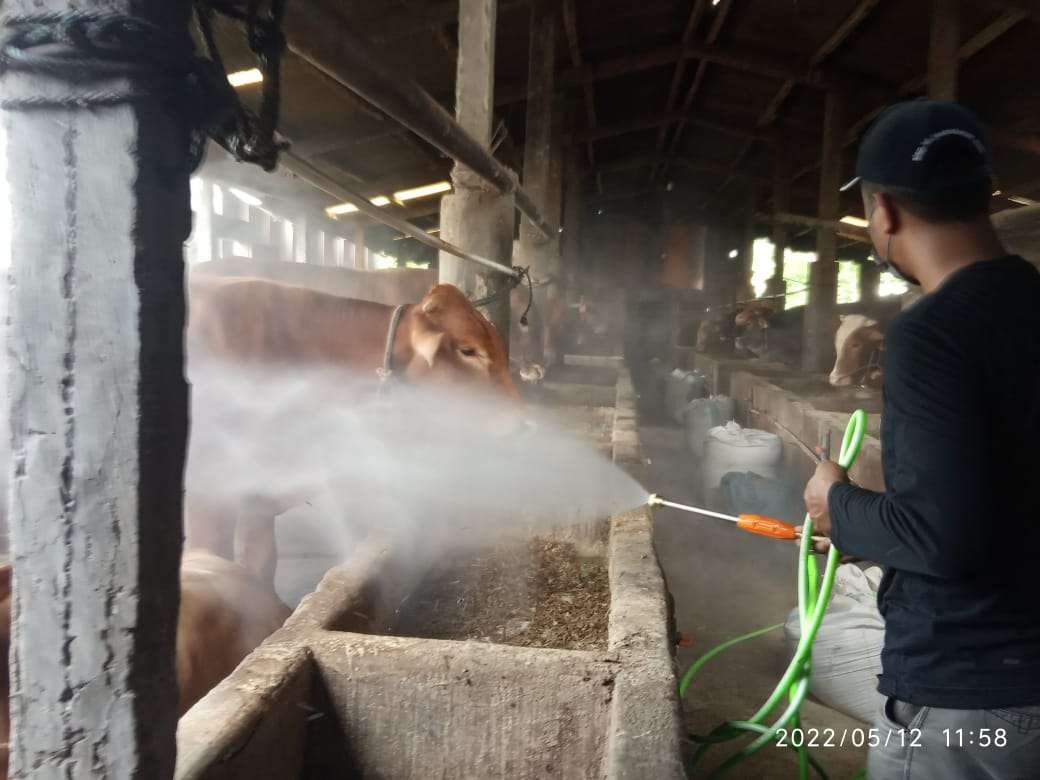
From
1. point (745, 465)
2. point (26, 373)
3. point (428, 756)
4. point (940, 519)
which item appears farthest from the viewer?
point (745, 465)

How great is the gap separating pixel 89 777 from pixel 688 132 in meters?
20.7

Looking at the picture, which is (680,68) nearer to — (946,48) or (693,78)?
(693,78)

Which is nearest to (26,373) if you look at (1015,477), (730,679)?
(1015,477)

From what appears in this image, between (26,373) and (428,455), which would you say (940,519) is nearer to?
(26,373)

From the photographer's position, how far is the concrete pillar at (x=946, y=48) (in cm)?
709

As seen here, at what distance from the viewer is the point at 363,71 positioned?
2.06m

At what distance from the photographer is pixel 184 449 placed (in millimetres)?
1258

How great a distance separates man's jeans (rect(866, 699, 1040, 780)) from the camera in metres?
1.48

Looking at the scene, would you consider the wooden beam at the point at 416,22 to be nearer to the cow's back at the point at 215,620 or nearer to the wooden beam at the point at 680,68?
the wooden beam at the point at 680,68

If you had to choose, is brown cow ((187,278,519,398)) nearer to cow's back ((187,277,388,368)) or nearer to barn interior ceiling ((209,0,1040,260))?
cow's back ((187,277,388,368))

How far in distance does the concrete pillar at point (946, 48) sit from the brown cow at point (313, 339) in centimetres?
603

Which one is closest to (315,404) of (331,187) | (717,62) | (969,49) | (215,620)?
(331,187)

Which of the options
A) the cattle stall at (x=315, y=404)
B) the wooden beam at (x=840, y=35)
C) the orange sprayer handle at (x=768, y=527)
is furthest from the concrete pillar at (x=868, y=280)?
the orange sprayer handle at (x=768, y=527)

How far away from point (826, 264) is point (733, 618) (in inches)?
304
